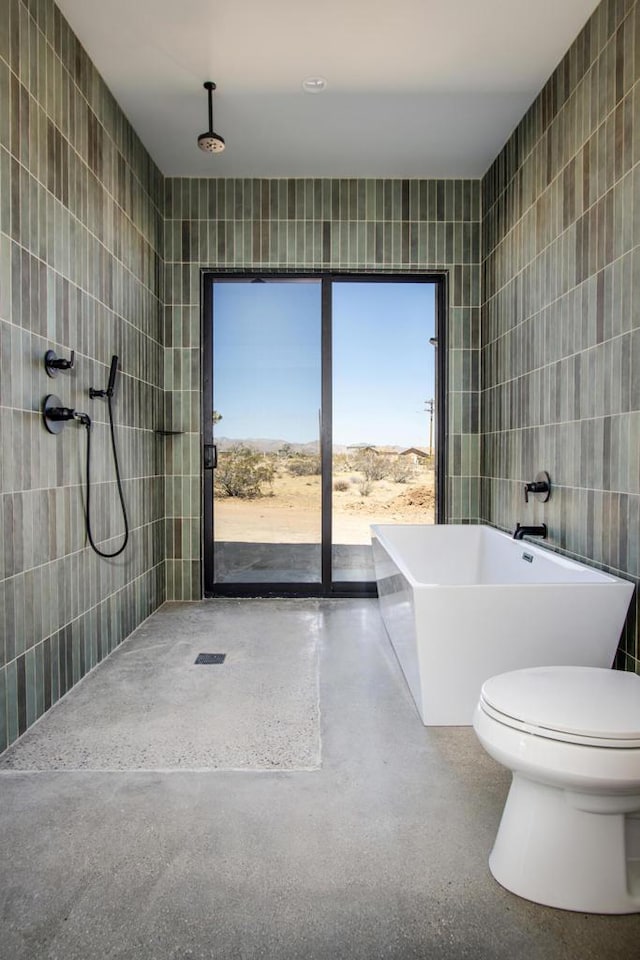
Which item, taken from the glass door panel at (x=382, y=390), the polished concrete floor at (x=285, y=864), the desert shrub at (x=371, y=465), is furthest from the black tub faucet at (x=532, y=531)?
the desert shrub at (x=371, y=465)

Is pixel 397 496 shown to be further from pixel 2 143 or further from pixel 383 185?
pixel 2 143

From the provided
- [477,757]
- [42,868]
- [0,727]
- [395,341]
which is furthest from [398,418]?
[42,868]

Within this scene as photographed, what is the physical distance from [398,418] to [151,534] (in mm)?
1871

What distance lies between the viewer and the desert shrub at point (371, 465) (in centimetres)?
437

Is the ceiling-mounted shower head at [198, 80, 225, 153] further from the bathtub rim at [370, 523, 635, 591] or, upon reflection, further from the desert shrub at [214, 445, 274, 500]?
the bathtub rim at [370, 523, 635, 591]

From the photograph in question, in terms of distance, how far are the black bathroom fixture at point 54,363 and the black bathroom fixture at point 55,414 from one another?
0.09 metres

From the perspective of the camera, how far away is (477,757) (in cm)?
209

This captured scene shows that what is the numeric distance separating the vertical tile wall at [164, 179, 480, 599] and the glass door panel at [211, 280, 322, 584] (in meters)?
0.18

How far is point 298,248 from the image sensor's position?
166 inches

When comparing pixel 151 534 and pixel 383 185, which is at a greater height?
pixel 383 185

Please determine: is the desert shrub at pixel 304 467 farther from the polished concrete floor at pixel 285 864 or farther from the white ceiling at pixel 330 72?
the polished concrete floor at pixel 285 864

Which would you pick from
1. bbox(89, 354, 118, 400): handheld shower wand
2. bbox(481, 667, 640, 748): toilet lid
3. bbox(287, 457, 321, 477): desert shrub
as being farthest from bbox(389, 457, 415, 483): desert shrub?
bbox(481, 667, 640, 748): toilet lid

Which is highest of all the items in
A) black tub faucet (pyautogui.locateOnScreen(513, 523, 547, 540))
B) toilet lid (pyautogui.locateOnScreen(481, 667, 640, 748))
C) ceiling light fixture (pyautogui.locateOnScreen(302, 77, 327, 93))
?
ceiling light fixture (pyautogui.locateOnScreen(302, 77, 327, 93))

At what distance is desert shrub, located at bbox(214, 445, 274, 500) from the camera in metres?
4.35
